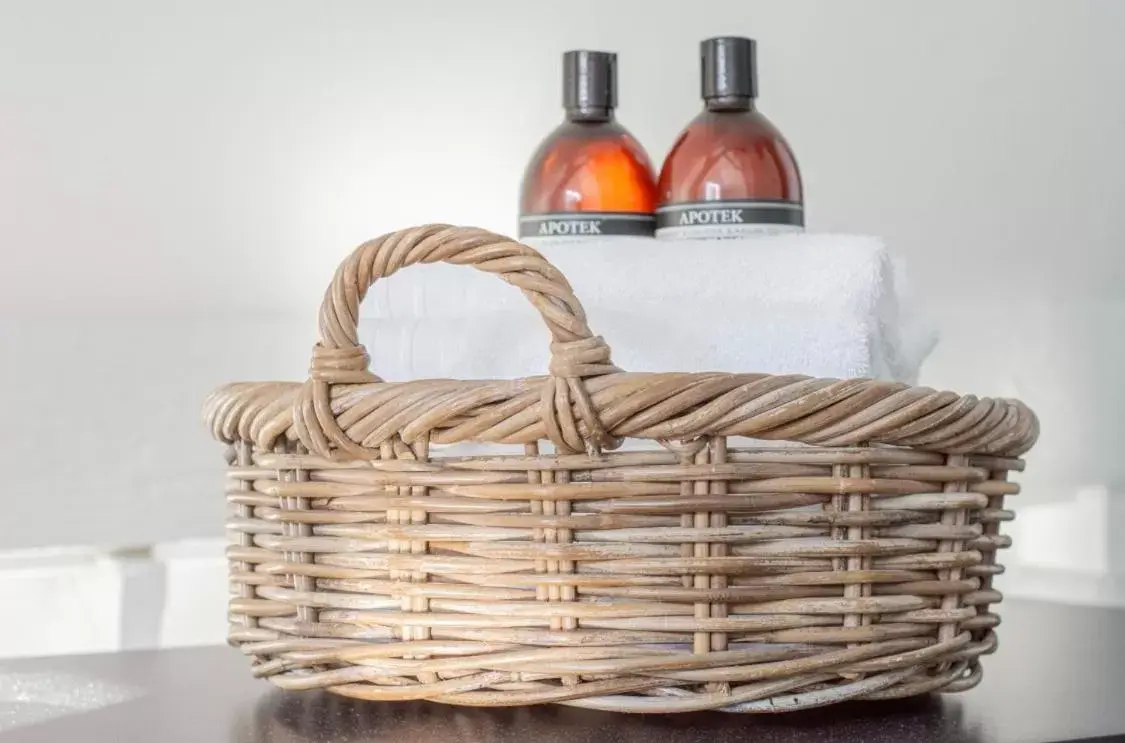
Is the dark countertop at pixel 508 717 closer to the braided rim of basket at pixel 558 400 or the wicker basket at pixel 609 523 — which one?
the wicker basket at pixel 609 523

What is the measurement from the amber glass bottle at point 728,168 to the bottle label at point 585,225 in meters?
0.02

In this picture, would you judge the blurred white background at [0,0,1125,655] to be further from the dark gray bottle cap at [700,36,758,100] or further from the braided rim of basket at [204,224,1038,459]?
the braided rim of basket at [204,224,1038,459]

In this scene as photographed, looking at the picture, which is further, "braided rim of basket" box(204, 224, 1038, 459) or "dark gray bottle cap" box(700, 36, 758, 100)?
"dark gray bottle cap" box(700, 36, 758, 100)

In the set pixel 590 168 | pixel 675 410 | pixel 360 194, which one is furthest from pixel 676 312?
pixel 360 194

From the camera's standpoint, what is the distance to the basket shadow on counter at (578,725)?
0.58 metres

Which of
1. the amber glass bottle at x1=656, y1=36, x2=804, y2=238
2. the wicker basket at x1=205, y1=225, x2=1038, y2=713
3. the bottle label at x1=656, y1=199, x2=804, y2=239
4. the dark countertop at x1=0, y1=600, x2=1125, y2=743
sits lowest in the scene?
the dark countertop at x1=0, y1=600, x2=1125, y2=743

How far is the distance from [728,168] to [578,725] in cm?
33

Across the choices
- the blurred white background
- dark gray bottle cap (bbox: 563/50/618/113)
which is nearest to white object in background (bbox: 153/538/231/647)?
the blurred white background

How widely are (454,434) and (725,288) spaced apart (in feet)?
0.51

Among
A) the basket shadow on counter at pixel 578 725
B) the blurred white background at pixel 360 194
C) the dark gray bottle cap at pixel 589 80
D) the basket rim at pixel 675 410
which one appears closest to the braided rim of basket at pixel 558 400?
the basket rim at pixel 675 410

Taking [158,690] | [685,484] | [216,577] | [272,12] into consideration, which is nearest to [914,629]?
[685,484]

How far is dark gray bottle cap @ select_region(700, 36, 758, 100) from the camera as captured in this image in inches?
29.9

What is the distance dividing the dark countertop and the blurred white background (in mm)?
220

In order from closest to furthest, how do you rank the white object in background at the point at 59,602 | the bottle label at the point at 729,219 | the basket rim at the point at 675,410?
the basket rim at the point at 675,410, the bottle label at the point at 729,219, the white object in background at the point at 59,602
